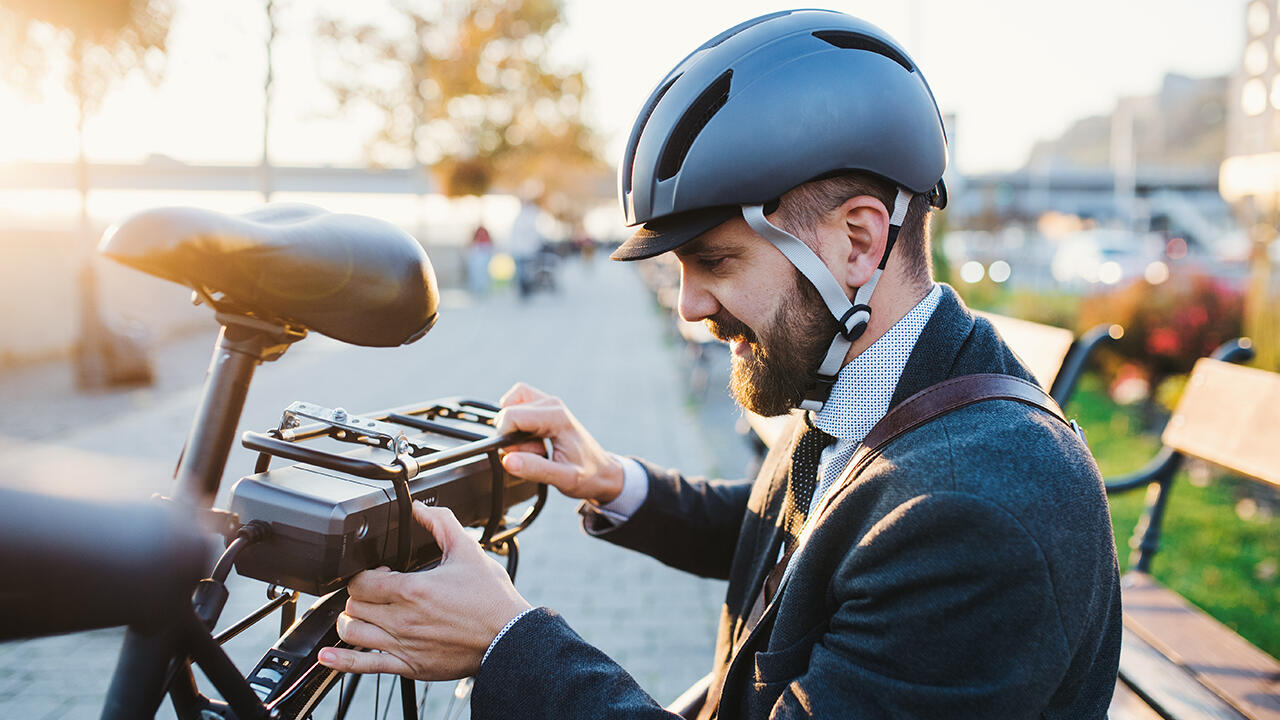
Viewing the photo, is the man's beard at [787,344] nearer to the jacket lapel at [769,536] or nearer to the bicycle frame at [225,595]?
the jacket lapel at [769,536]

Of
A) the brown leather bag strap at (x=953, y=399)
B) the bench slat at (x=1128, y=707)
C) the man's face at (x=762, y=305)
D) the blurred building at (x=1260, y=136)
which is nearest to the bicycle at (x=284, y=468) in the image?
the man's face at (x=762, y=305)

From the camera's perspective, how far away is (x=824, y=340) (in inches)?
68.6

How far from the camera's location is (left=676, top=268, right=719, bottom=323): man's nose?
1.76m

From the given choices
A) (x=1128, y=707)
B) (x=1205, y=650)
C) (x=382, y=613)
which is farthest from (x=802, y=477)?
(x=1205, y=650)

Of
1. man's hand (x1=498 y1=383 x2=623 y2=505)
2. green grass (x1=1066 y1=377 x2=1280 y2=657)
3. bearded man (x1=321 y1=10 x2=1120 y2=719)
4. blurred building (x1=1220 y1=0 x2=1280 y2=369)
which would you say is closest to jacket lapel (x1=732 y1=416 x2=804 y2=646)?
bearded man (x1=321 y1=10 x2=1120 y2=719)

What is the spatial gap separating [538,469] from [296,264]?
80 cm

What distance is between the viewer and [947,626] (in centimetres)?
125

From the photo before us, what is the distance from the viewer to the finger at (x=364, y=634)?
141 centimetres

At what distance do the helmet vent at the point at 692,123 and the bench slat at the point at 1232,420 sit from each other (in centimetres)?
224

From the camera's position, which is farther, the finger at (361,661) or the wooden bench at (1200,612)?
the wooden bench at (1200,612)

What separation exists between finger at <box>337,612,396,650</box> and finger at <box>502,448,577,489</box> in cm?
49

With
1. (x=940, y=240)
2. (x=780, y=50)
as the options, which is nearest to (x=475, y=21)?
(x=940, y=240)

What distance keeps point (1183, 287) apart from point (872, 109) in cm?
979

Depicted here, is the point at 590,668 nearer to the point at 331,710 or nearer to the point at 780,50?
the point at 331,710
